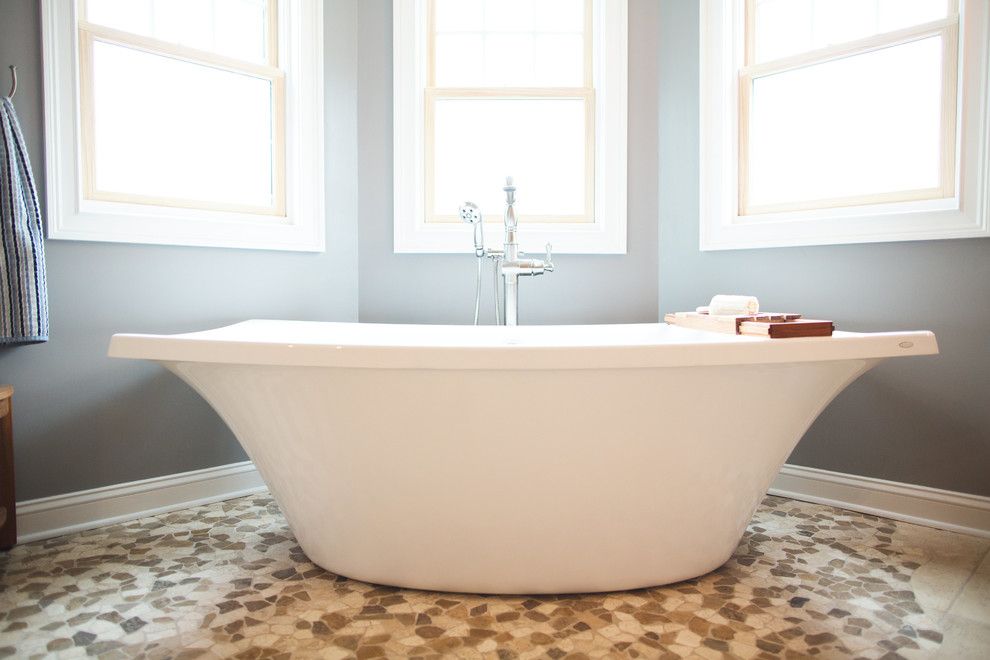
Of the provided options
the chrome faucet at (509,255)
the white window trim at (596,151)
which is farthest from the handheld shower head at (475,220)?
the white window trim at (596,151)

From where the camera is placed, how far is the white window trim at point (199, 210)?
2191 mm

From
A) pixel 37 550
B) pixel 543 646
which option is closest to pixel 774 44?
pixel 543 646

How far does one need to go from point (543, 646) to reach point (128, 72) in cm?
229

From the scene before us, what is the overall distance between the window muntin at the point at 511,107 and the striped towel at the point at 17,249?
144 cm

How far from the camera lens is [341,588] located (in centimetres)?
181

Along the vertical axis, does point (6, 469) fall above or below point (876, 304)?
below

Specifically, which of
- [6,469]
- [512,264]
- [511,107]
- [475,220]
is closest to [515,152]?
[511,107]

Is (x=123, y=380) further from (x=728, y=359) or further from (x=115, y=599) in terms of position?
(x=728, y=359)

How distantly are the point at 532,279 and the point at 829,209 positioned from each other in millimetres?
1140

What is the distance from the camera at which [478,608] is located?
5.55 feet

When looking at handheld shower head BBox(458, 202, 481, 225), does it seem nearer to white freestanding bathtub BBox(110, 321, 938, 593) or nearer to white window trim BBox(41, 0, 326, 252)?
white window trim BBox(41, 0, 326, 252)

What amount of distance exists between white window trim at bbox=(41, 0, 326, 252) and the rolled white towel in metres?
1.58

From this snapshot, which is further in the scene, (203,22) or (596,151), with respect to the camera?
(596,151)

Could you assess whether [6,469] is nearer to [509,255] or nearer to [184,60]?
[184,60]
